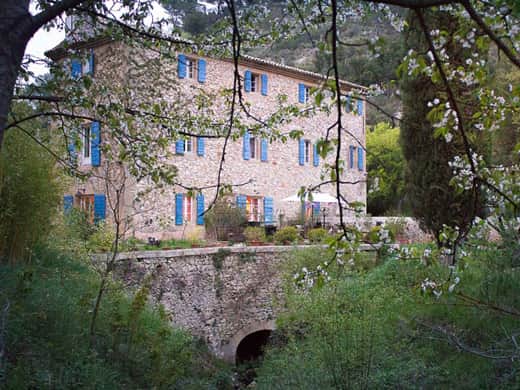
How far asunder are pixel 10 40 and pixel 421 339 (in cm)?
556

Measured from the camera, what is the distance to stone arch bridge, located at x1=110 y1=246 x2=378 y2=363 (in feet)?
35.3

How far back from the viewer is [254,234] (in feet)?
47.1

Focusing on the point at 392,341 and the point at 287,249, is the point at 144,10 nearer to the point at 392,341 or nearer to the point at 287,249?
the point at 392,341

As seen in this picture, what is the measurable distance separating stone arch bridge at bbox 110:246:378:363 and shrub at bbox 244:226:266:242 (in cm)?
147

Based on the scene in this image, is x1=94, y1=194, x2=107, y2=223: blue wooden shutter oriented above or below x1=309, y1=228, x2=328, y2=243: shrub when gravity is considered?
above

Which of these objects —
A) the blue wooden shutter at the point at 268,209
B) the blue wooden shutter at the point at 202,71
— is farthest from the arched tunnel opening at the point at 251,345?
the blue wooden shutter at the point at 202,71

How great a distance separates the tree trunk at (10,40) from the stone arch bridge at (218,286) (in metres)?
7.41

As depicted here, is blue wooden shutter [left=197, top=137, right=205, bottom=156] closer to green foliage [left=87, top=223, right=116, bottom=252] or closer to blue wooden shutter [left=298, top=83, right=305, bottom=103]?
blue wooden shutter [left=298, top=83, right=305, bottom=103]

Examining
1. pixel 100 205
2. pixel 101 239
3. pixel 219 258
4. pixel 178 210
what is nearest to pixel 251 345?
pixel 219 258

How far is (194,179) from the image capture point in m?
16.3

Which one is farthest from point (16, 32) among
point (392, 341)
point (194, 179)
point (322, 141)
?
point (194, 179)

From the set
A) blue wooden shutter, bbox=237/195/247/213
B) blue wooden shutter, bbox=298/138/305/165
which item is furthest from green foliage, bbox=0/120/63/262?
blue wooden shutter, bbox=298/138/305/165

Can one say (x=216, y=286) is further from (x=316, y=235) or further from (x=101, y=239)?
(x=316, y=235)

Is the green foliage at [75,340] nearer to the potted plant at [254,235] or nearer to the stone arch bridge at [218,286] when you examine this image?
the stone arch bridge at [218,286]
